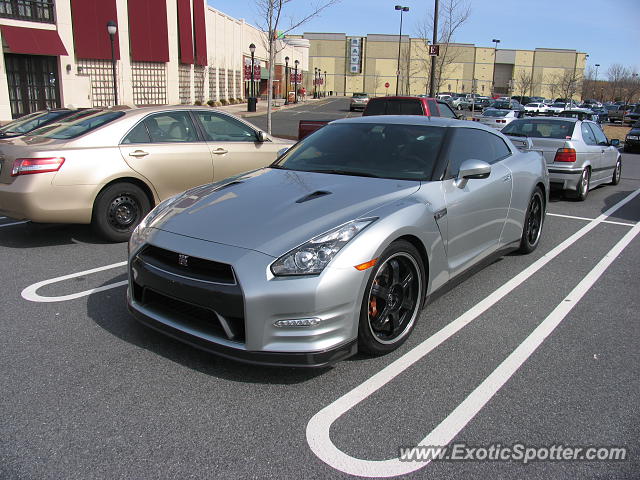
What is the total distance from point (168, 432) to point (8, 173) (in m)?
4.24

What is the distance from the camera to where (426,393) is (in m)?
3.11

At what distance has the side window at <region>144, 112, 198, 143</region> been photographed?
6.45m

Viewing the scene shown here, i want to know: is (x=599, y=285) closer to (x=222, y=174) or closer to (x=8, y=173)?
(x=222, y=174)

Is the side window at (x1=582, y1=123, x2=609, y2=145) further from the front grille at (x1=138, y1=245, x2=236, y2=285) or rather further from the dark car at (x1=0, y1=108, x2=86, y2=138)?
the dark car at (x1=0, y1=108, x2=86, y2=138)

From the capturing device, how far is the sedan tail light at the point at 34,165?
18.1 ft

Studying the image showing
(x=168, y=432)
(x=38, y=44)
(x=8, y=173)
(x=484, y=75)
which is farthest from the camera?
(x=484, y=75)

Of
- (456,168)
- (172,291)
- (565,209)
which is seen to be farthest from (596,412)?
(565,209)

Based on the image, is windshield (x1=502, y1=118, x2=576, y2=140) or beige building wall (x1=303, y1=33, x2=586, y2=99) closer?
windshield (x1=502, y1=118, x2=576, y2=140)

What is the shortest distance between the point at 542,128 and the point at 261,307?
355 inches

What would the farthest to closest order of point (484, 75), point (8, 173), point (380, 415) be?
point (484, 75), point (8, 173), point (380, 415)

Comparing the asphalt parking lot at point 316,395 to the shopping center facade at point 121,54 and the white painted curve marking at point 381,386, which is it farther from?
the shopping center facade at point 121,54

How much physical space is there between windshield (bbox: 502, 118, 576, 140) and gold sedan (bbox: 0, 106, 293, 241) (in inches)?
223

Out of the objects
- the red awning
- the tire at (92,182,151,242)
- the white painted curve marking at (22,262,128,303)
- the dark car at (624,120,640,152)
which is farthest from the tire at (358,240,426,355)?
the red awning

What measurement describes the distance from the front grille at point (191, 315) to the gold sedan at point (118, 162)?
A: 8.96 feet
